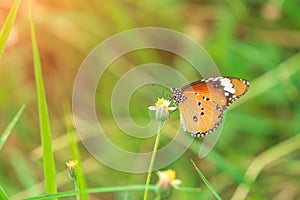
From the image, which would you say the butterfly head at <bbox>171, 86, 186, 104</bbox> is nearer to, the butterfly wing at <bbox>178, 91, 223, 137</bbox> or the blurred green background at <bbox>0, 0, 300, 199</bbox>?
the butterfly wing at <bbox>178, 91, 223, 137</bbox>

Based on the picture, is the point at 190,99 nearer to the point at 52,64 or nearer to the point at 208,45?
the point at 208,45

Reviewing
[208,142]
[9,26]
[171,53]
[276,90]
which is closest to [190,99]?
[9,26]

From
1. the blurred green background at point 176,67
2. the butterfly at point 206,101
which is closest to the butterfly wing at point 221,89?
the butterfly at point 206,101

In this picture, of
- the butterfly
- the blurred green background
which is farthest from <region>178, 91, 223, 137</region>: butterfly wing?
the blurred green background

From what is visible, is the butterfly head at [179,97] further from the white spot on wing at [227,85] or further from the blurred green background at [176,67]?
the blurred green background at [176,67]

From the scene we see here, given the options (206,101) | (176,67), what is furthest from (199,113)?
(176,67)
